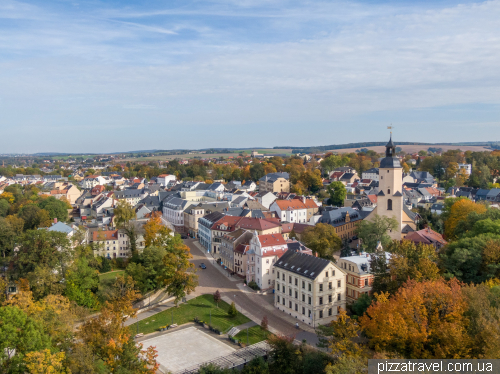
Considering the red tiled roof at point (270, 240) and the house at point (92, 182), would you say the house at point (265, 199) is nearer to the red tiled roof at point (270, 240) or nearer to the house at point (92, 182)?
the red tiled roof at point (270, 240)

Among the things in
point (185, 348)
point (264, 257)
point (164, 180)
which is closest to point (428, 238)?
point (264, 257)

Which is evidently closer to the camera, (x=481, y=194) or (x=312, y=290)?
(x=312, y=290)

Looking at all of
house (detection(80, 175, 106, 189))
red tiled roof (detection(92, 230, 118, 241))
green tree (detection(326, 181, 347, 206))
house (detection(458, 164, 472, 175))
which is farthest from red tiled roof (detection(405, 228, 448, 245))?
house (detection(80, 175, 106, 189))

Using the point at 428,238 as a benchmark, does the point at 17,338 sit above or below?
below

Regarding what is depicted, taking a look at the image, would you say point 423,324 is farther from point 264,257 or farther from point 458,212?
point 458,212

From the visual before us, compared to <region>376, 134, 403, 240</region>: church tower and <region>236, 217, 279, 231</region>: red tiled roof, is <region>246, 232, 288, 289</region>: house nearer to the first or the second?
<region>236, 217, 279, 231</region>: red tiled roof

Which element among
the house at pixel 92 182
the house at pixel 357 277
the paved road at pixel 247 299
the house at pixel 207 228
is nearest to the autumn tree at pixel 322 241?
the house at pixel 357 277
